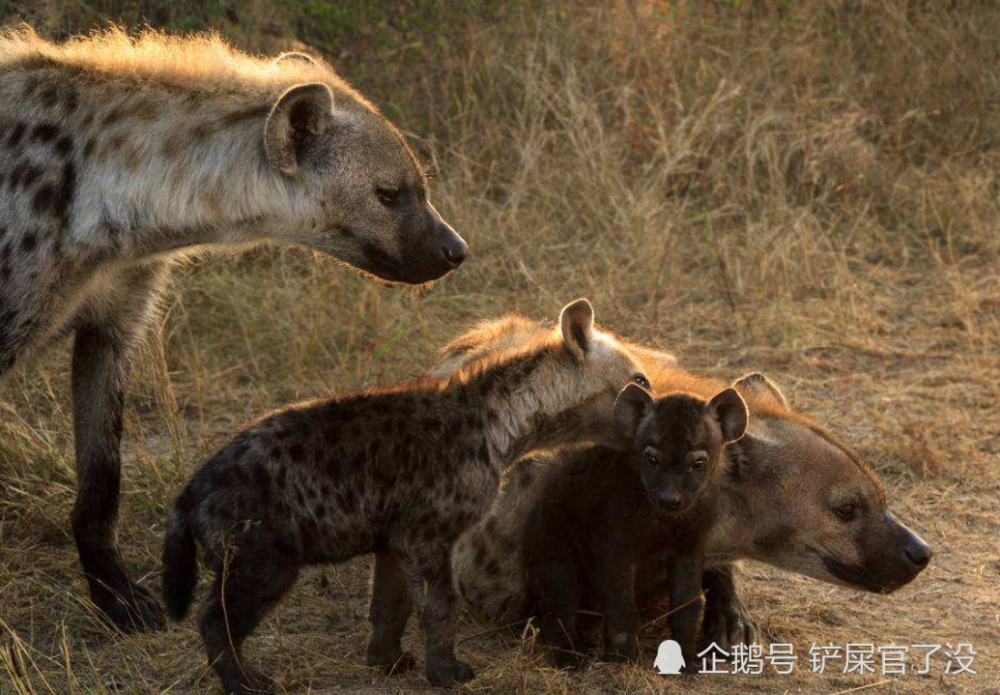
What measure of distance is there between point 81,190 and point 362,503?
1.03 m

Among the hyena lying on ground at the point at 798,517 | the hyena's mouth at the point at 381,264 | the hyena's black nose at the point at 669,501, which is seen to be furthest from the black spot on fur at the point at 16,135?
the hyena's black nose at the point at 669,501

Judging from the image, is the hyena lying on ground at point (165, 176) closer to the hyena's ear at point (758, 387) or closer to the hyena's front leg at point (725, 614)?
Answer: the hyena's ear at point (758, 387)

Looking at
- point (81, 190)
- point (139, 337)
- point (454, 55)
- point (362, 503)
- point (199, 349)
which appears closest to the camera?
point (362, 503)

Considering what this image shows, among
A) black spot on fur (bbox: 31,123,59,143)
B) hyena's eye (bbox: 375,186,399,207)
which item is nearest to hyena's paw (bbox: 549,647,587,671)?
hyena's eye (bbox: 375,186,399,207)

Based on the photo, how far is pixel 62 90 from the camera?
3781 millimetres

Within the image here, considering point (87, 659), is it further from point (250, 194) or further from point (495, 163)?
point (495, 163)

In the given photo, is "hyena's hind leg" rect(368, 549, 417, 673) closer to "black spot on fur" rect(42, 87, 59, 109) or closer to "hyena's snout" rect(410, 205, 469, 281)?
"hyena's snout" rect(410, 205, 469, 281)

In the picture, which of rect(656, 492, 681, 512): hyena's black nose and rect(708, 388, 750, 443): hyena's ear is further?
rect(708, 388, 750, 443): hyena's ear

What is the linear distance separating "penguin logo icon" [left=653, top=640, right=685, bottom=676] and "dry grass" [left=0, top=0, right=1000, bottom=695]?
55 mm

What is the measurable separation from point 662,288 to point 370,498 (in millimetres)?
3140

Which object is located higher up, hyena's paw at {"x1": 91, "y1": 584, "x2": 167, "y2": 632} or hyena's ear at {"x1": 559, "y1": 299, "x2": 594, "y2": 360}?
hyena's ear at {"x1": 559, "y1": 299, "x2": 594, "y2": 360}

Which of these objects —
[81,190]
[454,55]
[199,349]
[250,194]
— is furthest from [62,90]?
[454,55]

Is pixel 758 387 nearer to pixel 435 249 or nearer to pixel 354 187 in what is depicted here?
pixel 435 249

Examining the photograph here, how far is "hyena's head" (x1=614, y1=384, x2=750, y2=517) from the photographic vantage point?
11.0ft
